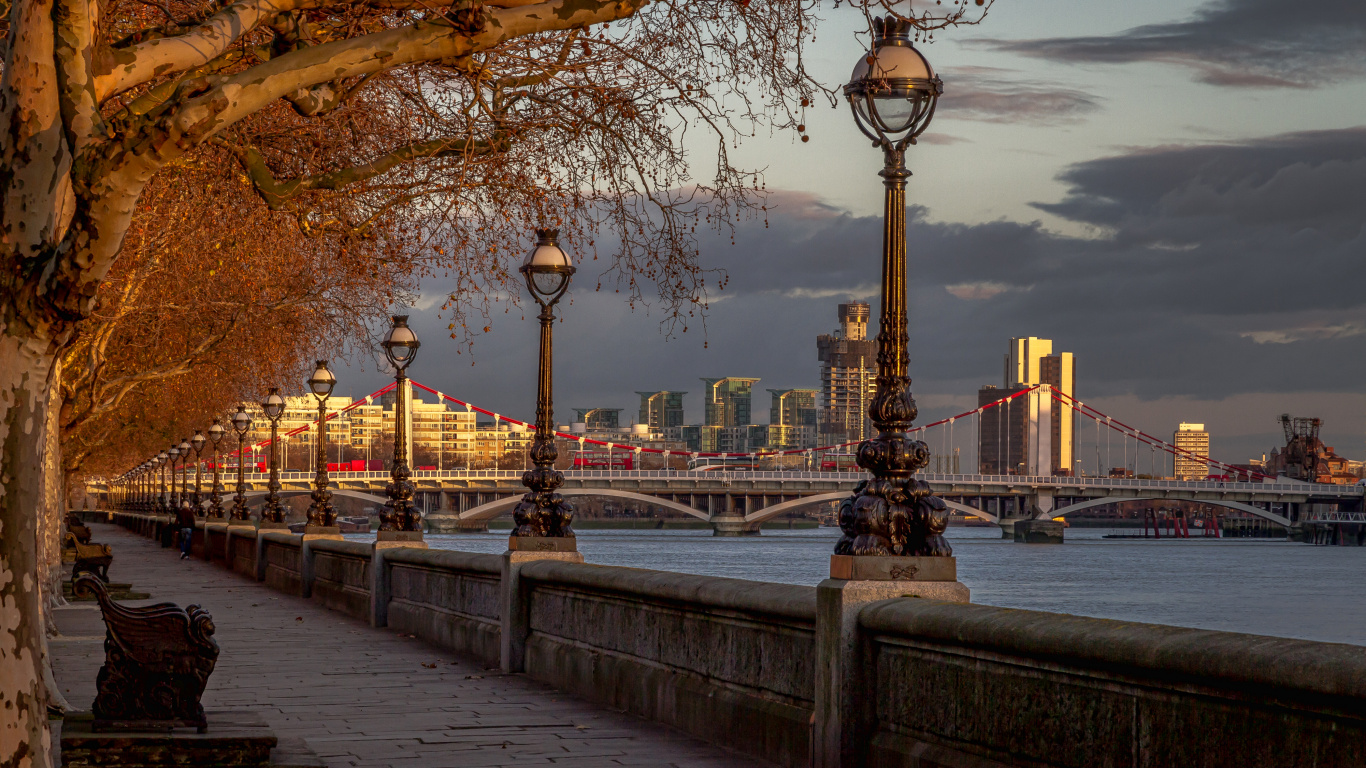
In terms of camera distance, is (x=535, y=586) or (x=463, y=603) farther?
(x=463, y=603)

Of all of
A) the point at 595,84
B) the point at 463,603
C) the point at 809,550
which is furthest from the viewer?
the point at 809,550

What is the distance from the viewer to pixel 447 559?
53.3 feet

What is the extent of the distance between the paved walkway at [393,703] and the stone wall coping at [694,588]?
0.82m

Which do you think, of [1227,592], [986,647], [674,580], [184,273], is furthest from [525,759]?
[1227,592]

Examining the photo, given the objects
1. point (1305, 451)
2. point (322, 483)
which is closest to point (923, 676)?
point (322, 483)

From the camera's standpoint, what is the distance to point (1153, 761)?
566 cm

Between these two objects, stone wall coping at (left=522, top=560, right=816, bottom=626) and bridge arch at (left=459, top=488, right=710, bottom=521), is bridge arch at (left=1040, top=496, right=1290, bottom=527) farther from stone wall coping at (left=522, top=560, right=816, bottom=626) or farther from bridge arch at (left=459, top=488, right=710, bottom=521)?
stone wall coping at (left=522, top=560, right=816, bottom=626)

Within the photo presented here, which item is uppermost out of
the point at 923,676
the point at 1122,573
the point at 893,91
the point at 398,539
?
the point at 893,91

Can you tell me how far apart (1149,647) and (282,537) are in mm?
24783

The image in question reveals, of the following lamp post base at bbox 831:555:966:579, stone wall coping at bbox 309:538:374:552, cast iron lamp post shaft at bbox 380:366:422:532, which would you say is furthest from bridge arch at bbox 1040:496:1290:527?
lamp post base at bbox 831:555:966:579

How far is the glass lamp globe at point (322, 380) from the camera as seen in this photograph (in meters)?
26.5

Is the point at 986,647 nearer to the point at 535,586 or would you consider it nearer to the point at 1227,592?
the point at 535,586

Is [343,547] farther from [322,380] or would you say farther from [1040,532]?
[1040,532]

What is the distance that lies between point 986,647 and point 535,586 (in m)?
7.15
